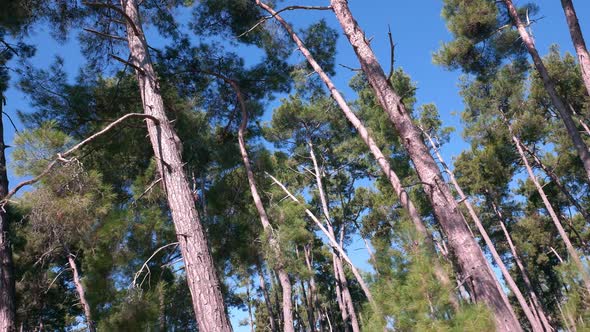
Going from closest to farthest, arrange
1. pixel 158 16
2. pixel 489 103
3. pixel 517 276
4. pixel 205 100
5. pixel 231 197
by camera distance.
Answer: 1. pixel 158 16
2. pixel 205 100
3. pixel 231 197
4. pixel 489 103
5. pixel 517 276

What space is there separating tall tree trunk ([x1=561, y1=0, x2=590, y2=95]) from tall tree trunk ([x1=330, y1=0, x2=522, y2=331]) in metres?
4.35

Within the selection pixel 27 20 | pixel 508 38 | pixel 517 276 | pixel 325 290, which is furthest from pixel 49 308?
pixel 517 276

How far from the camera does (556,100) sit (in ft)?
24.6

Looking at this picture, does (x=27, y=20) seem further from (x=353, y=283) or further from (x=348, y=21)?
(x=353, y=283)

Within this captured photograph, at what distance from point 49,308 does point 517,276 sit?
24.0 metres

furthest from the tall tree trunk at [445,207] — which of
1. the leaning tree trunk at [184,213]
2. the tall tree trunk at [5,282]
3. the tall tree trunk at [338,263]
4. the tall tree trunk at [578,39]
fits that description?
the tall tree trunk at [338,263]

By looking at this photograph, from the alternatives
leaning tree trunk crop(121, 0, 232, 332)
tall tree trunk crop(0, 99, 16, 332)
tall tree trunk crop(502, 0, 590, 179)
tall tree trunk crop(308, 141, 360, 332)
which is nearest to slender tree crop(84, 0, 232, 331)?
leaning tree trunk crop(121, 0, 232, 332)

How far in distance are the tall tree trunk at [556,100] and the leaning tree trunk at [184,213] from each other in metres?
6.23

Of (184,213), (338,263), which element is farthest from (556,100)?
(338,263)

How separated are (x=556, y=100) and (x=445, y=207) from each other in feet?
18.5

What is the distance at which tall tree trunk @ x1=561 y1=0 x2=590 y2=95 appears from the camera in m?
6.62

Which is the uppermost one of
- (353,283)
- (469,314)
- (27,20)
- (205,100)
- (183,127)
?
(27,20)

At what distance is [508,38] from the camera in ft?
35.8

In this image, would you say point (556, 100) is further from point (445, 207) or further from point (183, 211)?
point (183, 211)
